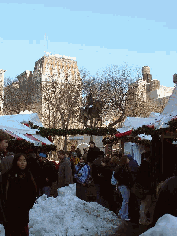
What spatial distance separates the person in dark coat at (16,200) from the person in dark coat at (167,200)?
8.54 feet

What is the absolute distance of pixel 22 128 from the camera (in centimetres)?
1332

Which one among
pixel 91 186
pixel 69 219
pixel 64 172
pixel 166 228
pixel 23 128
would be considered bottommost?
pixel 91 186

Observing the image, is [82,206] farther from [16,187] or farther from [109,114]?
[109,114]

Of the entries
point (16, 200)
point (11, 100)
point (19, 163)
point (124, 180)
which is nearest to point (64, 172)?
point (124, 180)

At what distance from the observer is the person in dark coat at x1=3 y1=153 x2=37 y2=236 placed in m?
4.43

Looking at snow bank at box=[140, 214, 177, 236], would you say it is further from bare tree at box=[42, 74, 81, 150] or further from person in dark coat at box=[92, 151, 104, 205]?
bare tree at box=[42, 74, 81, 150]

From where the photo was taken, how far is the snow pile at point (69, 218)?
634 cm

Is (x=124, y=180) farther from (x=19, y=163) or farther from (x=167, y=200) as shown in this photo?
(x=167, y=200)

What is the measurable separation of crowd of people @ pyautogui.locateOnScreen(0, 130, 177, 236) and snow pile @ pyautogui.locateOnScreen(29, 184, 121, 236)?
558mm

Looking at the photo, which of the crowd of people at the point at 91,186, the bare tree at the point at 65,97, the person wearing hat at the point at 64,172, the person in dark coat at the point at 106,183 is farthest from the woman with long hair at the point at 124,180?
the bare tree at the point at 65,97

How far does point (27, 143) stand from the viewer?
11633mm

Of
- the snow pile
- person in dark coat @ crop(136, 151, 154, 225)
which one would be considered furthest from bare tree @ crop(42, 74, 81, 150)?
person in dark coat @ crop(136, 151, 154, 225)

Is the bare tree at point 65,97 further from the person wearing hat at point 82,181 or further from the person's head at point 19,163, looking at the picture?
the person's head at point 19,163

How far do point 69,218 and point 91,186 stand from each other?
21.5 feet
